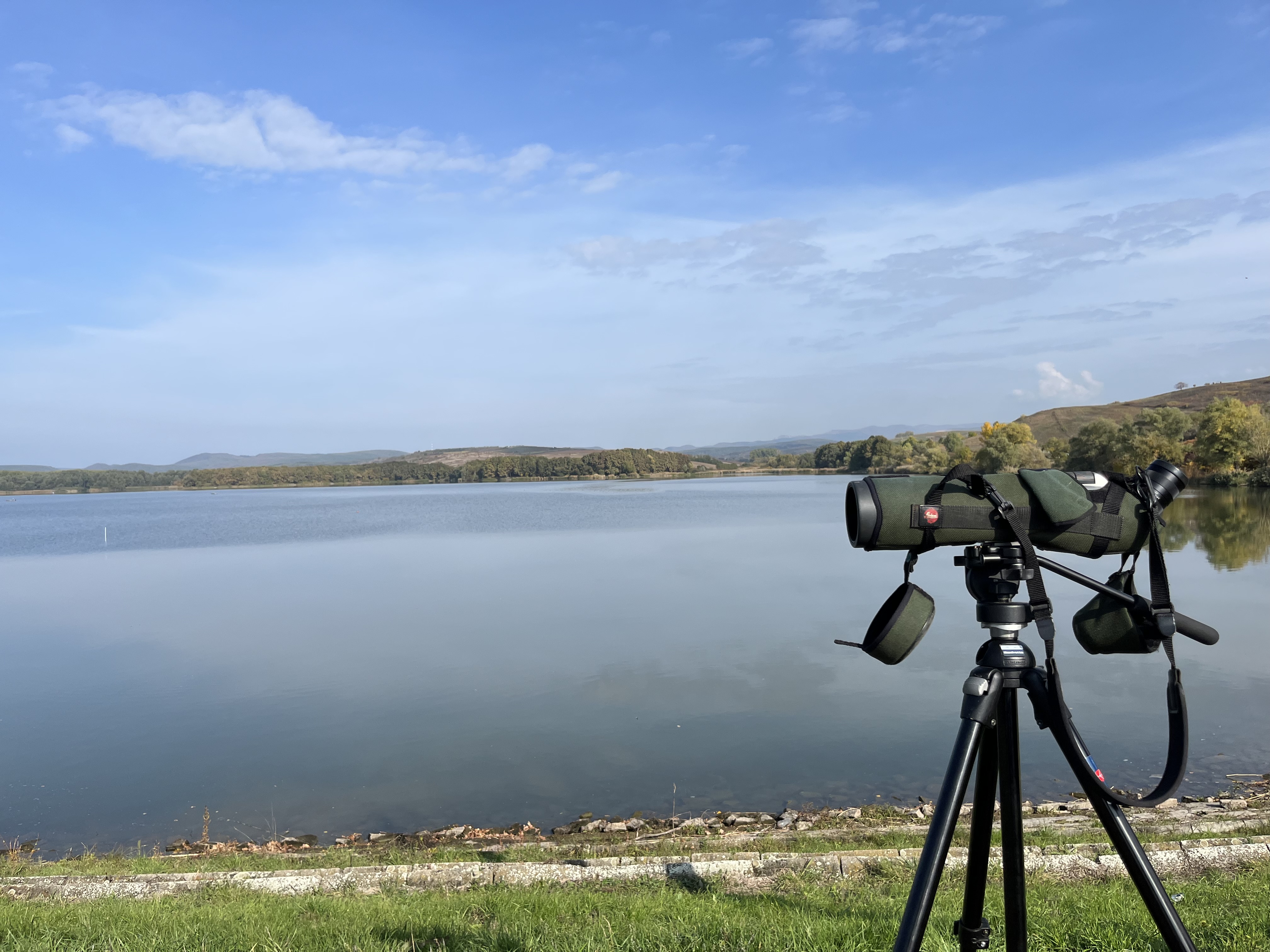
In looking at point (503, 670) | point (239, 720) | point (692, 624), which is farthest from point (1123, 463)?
point (239, 720)

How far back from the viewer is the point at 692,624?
1327cm

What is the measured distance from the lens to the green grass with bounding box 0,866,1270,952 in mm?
2635

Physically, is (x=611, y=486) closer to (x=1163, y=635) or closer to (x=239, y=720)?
(x=239, y=720)

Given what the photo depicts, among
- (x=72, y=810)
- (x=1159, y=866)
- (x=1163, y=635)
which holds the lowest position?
(x=72, y=810)

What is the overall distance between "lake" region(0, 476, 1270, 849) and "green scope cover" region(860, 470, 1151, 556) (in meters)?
5.09

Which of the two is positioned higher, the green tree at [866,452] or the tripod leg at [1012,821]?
the green tree at [866,452]

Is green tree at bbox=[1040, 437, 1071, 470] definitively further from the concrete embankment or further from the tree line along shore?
the concrete embankment

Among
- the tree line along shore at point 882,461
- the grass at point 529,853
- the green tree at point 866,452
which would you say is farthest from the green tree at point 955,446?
the grass at point 529,853

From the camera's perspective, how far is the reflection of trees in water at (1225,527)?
787 inches

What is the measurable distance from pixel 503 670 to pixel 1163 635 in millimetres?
9699

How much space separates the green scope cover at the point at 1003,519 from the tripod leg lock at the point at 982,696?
31 cm

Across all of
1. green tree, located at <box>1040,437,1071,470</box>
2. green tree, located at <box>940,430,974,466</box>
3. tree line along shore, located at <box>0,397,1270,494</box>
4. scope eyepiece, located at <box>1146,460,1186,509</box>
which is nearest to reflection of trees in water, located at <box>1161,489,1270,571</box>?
tree line along shore, located at <box>0,397,1270,494</box>

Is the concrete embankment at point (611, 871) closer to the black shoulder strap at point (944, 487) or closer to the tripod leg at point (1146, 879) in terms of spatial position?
the tripod leg at point (1146, 879)

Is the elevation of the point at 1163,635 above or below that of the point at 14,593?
above
